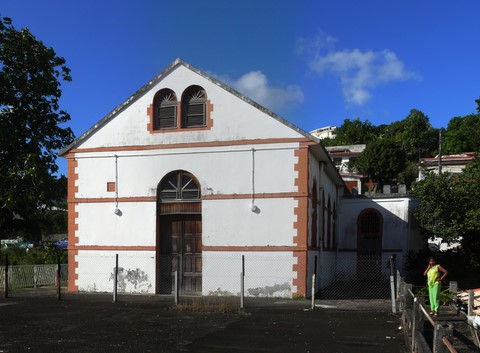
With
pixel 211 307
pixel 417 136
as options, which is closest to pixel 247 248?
pixel 211 307

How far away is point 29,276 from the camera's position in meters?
20.9

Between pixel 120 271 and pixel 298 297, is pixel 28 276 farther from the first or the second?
pixel 298 297

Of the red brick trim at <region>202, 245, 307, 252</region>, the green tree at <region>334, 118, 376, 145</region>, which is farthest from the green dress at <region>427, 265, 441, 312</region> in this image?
the green tree at <region>334, 118, 376, 145</region>

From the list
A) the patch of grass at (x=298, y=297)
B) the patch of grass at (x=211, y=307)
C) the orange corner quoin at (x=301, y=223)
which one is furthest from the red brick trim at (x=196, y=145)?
the patch of grass at (x=211, y=307)

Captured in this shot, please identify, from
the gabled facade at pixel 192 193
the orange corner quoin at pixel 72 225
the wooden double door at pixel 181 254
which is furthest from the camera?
the orange corner quoin at pixel 72 225

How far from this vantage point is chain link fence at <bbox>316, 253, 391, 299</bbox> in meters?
20.8

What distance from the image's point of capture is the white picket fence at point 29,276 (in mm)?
20031

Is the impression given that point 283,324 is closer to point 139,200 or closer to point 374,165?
point 139,200

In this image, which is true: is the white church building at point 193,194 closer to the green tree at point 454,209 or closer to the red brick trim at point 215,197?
the red brick trim at point 215,197

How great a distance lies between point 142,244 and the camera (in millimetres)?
17781

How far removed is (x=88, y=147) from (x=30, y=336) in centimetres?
970

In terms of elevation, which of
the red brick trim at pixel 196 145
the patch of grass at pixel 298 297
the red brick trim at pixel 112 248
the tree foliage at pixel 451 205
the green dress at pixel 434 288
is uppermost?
the red brick trim at pixel 196 145

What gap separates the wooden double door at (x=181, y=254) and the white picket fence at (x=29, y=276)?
6.98 meters

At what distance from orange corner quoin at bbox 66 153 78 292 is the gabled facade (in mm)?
40
